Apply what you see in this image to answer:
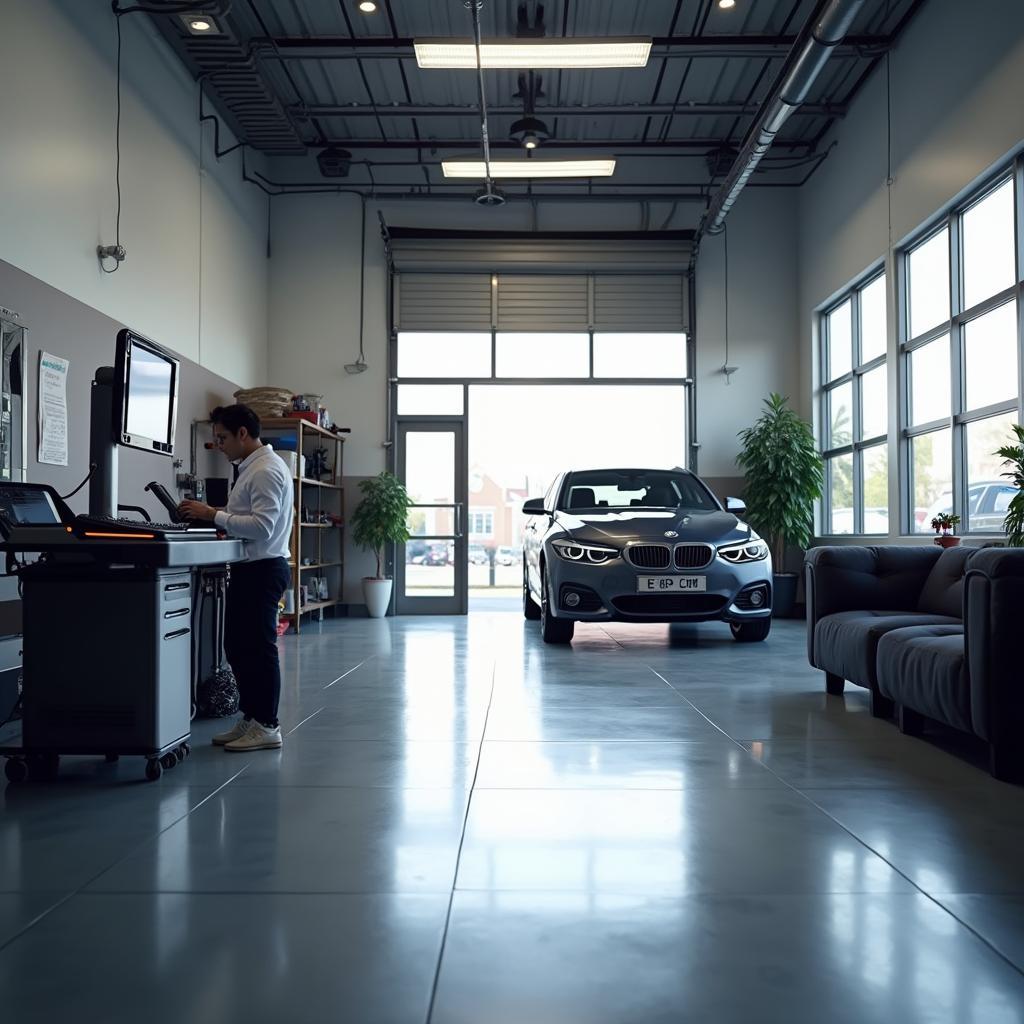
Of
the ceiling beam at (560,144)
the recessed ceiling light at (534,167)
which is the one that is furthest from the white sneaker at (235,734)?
the ceiling beam at (560,144)

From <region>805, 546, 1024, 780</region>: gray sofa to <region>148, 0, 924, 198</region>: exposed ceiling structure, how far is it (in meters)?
4.14

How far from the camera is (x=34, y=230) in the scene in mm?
5238

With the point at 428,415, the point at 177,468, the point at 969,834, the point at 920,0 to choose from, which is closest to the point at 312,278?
the point at 428,415

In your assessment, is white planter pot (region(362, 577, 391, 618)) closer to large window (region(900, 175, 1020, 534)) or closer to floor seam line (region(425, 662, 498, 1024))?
large window (region(900, 175, 1020, 534))

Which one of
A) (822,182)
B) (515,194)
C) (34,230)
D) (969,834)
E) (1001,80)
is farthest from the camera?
(515,194)

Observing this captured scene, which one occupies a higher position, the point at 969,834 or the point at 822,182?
the point at 822,182

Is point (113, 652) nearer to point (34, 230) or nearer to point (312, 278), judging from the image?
point (34, 230)

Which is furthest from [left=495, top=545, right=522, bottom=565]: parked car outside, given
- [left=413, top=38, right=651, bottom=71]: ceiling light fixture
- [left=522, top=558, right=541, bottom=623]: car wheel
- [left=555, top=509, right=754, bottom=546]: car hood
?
[left=413, top=38, right=651, bottom=71]: ceiling light fixture

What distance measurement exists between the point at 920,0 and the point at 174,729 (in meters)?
7.39

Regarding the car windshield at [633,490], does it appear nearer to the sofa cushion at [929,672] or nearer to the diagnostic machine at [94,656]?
the sofa cushion at [929,672]

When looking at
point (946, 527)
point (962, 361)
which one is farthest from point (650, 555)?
point (962, 361)

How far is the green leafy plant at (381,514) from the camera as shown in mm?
9891

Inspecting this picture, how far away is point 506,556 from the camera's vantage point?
16.4 meters

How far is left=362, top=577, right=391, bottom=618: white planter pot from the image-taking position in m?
10.0
